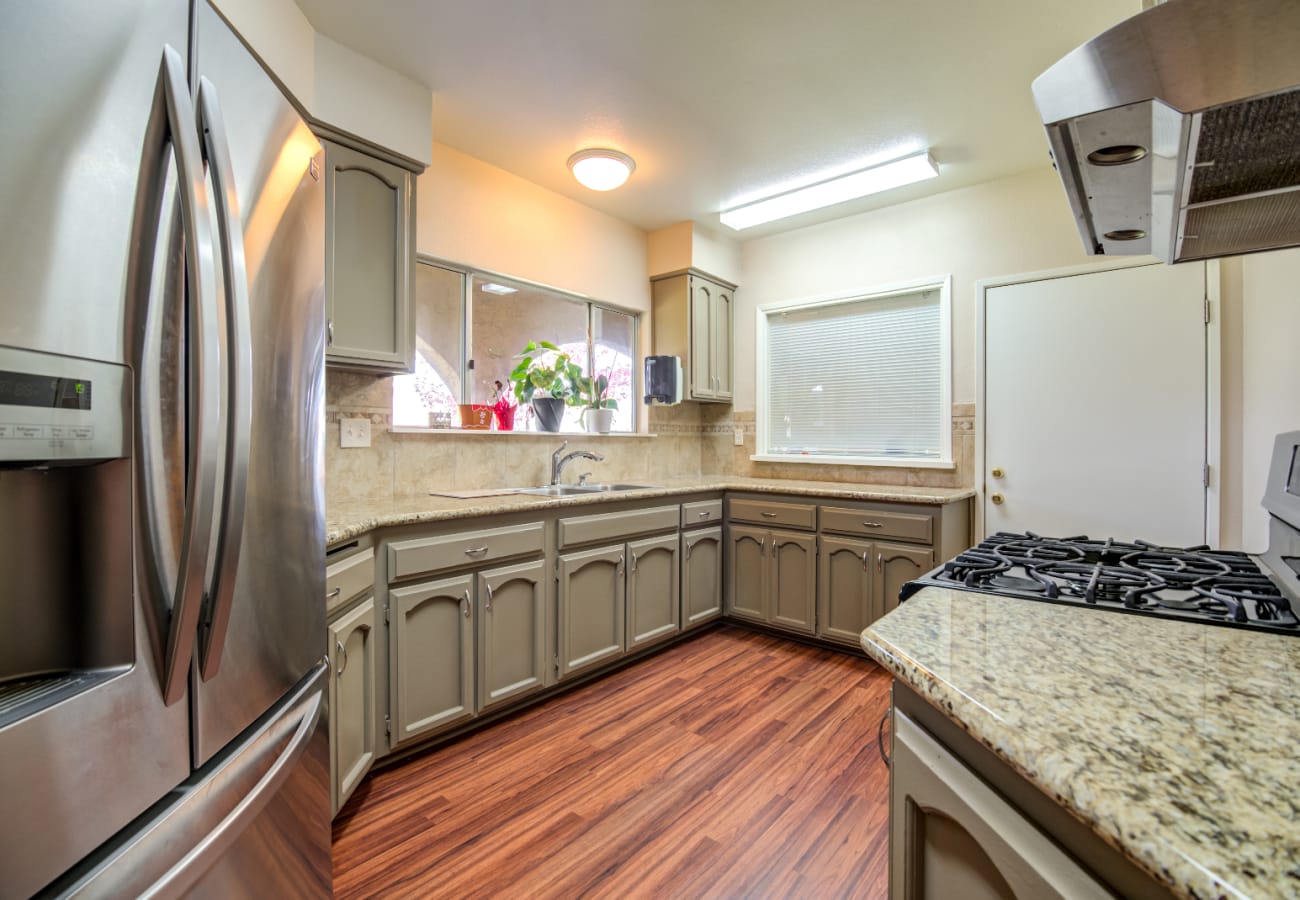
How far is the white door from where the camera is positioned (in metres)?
2.63

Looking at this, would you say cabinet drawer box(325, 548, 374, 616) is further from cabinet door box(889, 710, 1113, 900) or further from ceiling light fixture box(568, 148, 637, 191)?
ceiling light fixture box(568, 148, 637, 191)

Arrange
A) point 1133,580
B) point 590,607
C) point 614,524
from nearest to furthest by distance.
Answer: point 1133,580
point 590,607
point 614,524

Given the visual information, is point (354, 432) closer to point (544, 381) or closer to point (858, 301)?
point (544, 381)

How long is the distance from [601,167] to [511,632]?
216 centimetres

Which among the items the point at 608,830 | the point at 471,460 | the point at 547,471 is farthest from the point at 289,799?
the point at 547,471

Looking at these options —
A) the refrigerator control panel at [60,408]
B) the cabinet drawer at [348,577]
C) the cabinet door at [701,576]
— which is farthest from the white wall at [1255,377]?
the cabinet drawer at [348,577]

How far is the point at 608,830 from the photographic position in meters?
1.72

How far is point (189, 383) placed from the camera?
714 millimetres

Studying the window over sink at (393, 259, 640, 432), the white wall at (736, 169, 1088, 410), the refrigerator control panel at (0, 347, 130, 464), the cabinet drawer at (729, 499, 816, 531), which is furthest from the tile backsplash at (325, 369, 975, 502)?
the refrigerator control panel at (0, 347, 130, 464)

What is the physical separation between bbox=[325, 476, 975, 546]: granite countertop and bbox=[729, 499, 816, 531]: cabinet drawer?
0.08 m

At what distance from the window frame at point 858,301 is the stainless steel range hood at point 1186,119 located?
2.23 meters

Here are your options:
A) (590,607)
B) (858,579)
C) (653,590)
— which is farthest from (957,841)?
(858,579)

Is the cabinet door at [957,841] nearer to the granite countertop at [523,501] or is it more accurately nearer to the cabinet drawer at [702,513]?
the granite countertop at [523,501]

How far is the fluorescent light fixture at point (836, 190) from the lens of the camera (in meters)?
2.96
